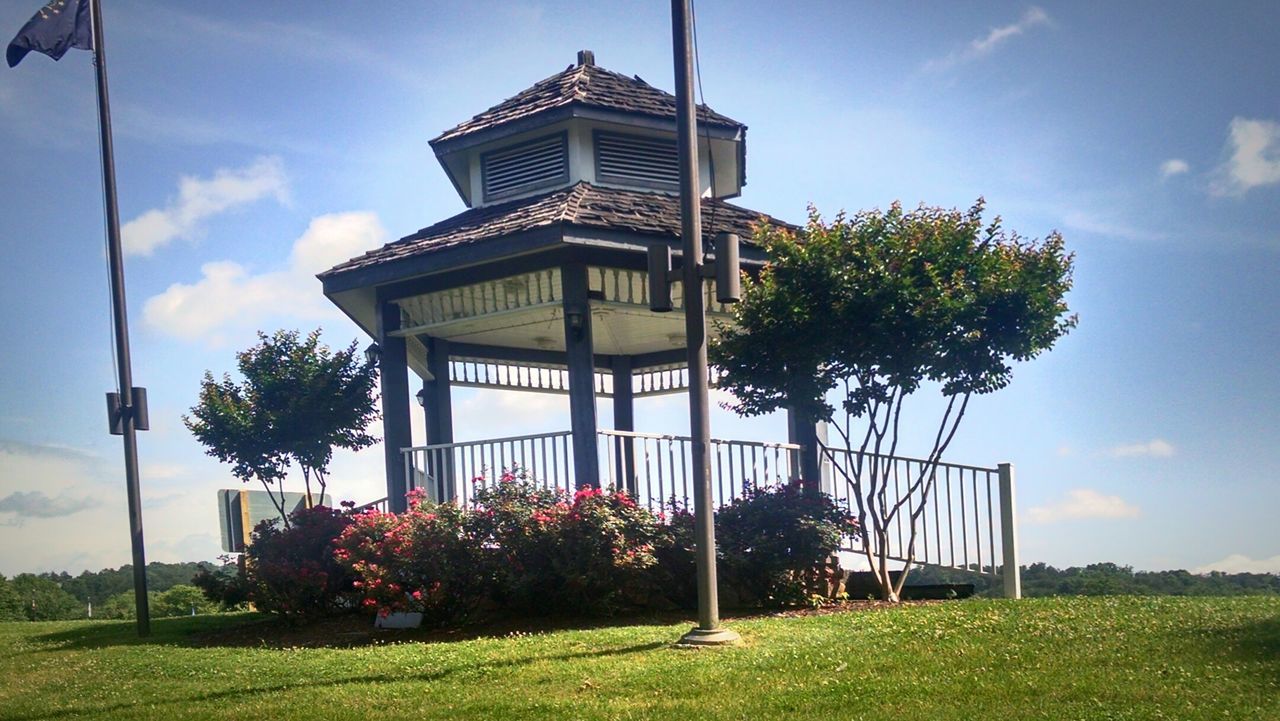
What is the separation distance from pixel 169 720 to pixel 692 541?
18.7 feet

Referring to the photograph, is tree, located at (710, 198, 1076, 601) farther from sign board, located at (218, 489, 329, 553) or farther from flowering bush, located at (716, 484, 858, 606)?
sign board, located at (218, 489, 329, 553)

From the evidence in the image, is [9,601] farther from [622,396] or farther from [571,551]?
[571,551]

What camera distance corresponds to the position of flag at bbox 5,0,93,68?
1553 centimetres

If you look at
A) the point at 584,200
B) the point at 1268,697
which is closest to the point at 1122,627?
the point at 1268,697

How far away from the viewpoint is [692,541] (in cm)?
1259

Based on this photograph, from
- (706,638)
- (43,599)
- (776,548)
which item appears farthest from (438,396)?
(43,599)

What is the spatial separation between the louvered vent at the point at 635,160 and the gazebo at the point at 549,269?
19 millimetres

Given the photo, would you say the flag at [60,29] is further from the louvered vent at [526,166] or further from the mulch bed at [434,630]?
the mulch bed at [434,630]

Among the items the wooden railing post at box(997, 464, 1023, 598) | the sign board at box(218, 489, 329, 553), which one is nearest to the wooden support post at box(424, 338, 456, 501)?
the sign board at box(218, 489, 329, 553)

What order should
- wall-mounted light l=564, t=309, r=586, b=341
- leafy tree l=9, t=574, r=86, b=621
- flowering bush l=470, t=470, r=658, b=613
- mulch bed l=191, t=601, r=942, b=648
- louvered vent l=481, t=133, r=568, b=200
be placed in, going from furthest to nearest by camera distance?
leafy tree l=9, t=574, r=86, b=621 → louvered vent l=481, t=133, r=568, b=200 → wall-mounted light l=564, t=309, r=586, b=341 → flowering bush l=470, t=470, r=658, b=613 → mulch bed l=191, t=601, r=942, b=648

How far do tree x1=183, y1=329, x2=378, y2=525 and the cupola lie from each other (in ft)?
19.2

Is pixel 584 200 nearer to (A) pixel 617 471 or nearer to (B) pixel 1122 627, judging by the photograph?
(A) pixel 617 471

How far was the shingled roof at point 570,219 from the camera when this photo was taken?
45.6ft

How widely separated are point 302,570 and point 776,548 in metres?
5.17
